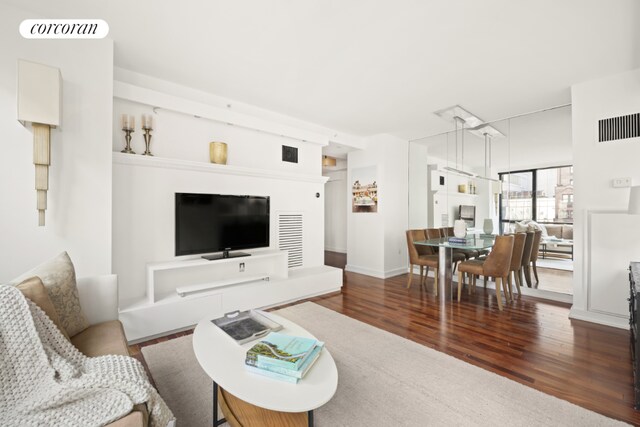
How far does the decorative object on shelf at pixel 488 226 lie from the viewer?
4387 millimetres

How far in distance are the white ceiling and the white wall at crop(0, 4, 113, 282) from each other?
0.29 m

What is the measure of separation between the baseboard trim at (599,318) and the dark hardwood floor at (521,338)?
8cm

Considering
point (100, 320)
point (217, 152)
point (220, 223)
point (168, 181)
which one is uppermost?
point (217, 152)

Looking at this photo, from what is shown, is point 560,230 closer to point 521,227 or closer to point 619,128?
point 521,227

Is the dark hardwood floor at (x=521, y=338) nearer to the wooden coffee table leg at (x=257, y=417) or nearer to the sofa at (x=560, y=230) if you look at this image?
the sofa at (x=560, y=230)

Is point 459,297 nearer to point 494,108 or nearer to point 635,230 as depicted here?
point 635,230

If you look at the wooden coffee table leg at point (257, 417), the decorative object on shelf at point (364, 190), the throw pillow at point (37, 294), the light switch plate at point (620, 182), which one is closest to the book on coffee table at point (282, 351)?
the wooden coffee table leg at point (257, 417)

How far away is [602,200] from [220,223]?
172 inches

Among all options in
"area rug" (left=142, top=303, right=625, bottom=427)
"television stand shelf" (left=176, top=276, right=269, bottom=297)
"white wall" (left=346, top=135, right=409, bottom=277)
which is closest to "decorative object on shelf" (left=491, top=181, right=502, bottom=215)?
"white wall" (left=346, top=135, right=409, bottom=277)

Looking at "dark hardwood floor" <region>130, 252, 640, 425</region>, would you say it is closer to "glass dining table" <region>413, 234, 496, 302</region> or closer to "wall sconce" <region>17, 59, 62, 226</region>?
"glass dining table" <region>413, 234, 496, 302</region>

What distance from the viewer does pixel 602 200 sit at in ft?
9.91

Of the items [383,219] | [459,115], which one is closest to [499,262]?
[383,219]

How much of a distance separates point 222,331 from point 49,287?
0.97 meters

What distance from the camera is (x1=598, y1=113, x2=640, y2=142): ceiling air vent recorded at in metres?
2.84
